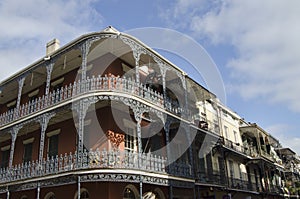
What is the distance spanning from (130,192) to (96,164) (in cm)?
272

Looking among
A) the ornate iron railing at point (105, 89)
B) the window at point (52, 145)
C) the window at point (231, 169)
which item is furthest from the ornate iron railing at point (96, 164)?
the window at point (231, 169)

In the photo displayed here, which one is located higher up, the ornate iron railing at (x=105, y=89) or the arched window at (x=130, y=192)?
the ornate iron railing at (x=105, y=89)

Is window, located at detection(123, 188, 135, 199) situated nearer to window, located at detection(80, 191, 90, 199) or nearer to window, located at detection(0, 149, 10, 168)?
window, located at detection(80, 191, 90, 199)

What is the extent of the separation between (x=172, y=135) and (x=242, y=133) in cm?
1181

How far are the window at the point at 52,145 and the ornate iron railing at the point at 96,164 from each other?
1.00 meters

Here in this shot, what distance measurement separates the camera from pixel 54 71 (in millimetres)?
14961

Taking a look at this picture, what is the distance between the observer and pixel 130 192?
12.0 m

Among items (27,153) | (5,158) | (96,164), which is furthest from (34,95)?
(96,164)

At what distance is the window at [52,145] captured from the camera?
1379 centimetres

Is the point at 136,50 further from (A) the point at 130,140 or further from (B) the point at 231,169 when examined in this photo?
(B) the point at 231,169

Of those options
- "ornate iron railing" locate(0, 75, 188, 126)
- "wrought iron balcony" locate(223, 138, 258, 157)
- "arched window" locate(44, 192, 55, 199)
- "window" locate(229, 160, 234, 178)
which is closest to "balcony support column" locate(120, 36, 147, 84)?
"ornate iron railing" locate(0, 75, 188, 126)

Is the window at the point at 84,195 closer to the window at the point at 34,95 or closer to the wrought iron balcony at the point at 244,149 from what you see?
the window at the point at 34,95

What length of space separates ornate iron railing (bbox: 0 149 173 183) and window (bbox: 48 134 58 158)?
1.00 m

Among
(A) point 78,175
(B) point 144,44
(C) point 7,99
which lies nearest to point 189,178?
(A) point 78,175
